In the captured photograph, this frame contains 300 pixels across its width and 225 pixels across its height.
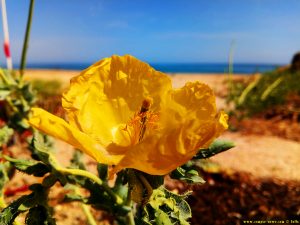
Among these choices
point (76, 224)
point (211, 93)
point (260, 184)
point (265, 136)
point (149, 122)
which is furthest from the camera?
point (265, 136)

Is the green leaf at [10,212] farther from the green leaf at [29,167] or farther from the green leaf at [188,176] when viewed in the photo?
the green leaf at [188,176]

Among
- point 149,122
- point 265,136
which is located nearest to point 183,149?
point 149,122

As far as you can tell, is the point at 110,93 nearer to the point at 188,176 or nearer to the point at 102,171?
the point at 102,171

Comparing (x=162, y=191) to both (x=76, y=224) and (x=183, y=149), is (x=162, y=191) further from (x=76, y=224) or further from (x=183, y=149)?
(x=76, y=224)

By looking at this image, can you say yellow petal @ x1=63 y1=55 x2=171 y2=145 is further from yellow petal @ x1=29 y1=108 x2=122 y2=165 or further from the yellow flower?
yellow petal @ x1=29 y1=108 x2=122 y2=165

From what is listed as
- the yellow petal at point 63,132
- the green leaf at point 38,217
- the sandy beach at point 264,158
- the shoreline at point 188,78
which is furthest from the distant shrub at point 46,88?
the yellow petal at point 63,132

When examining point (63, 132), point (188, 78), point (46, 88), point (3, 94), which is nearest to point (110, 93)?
point (63, 132)
